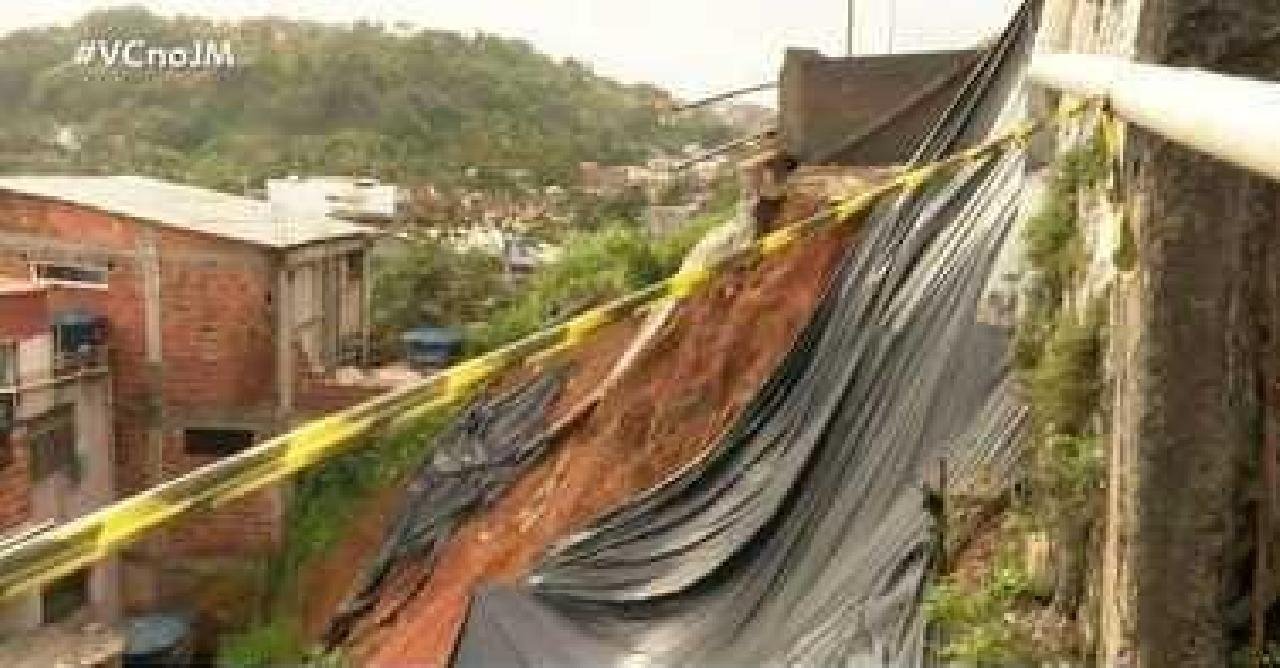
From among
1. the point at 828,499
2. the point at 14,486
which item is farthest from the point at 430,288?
the point at 828,499

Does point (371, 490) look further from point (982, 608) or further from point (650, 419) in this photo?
point (982, 608)

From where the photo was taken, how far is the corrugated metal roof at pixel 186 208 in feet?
53.2

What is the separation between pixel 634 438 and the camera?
367 inches

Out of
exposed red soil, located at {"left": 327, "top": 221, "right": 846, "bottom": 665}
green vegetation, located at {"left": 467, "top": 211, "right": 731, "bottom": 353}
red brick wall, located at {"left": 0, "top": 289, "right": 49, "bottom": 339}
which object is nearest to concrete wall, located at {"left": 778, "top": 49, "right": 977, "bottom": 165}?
exposed red soil, located at {"left": 327, "top": 221, "right": 846, "bottom": 665}

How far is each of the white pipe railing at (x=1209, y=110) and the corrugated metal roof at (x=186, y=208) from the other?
49.2 ft

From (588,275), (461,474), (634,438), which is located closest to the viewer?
(634,438)

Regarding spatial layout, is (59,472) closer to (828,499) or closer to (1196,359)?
(828,499)

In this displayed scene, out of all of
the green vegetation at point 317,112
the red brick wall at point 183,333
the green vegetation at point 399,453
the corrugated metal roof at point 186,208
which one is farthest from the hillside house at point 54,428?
the green vegetation at point 317,112

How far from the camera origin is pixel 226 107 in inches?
1436

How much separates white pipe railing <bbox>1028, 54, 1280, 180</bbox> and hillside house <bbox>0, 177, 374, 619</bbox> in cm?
1500

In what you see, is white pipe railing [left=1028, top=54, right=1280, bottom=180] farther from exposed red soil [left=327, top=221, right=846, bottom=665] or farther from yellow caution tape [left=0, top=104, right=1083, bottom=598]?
exposed red soil [left=327, top=221, right=846, bottom=665]

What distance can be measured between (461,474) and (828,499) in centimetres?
691

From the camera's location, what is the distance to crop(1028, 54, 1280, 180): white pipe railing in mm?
994

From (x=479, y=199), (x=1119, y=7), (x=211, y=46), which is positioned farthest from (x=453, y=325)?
(x=211, y=46)
